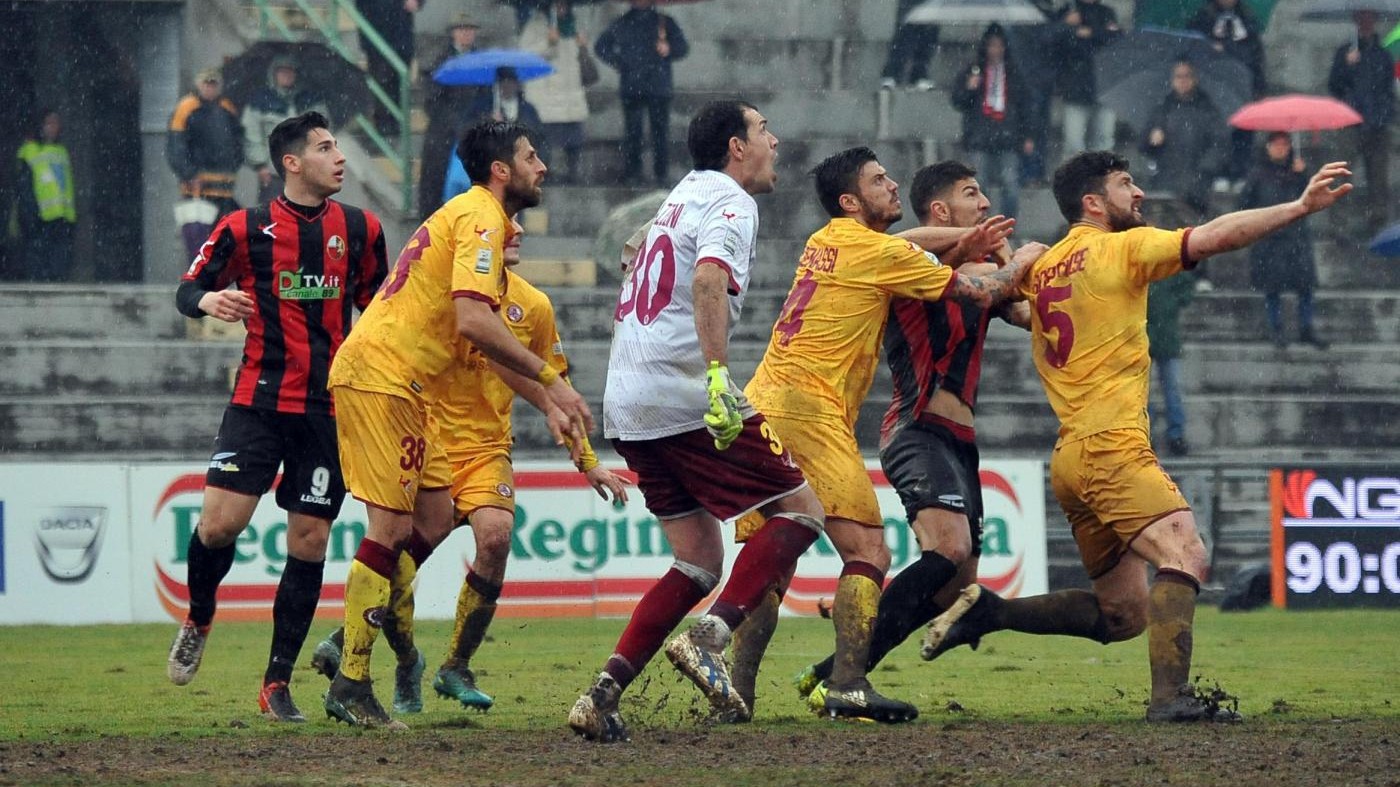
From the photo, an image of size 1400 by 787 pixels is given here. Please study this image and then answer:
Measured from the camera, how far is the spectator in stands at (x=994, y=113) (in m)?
20.9

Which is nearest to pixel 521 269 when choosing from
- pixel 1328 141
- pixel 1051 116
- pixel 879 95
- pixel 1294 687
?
pixel 879 95

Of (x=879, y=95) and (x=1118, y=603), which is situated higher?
(x=879, y=95)

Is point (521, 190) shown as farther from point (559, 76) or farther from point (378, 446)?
point (559, 76)

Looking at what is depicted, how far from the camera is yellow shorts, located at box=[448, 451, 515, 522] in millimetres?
9492

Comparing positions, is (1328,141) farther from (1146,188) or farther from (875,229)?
(875,229)

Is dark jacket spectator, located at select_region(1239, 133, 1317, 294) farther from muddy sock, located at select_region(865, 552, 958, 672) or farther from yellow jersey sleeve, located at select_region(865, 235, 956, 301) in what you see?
yellow jersey sleeve, located at select_region(865, 235, 956, 301)

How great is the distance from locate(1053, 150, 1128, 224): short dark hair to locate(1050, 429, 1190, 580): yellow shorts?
972 mm

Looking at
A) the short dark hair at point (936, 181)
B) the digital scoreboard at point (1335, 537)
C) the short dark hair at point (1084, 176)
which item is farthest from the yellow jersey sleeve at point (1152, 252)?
the digital scoreboard at point (1335, 537)

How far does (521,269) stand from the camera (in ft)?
68.3

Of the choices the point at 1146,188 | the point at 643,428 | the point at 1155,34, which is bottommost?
the point at 643,428

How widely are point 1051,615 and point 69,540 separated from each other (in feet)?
28.8

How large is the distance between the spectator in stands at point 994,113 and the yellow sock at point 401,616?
1302cm

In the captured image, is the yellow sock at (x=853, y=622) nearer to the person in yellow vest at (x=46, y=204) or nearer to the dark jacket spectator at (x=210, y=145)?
the dark jacket spectator at (x=210, y=145)

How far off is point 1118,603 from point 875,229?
1846 mm
